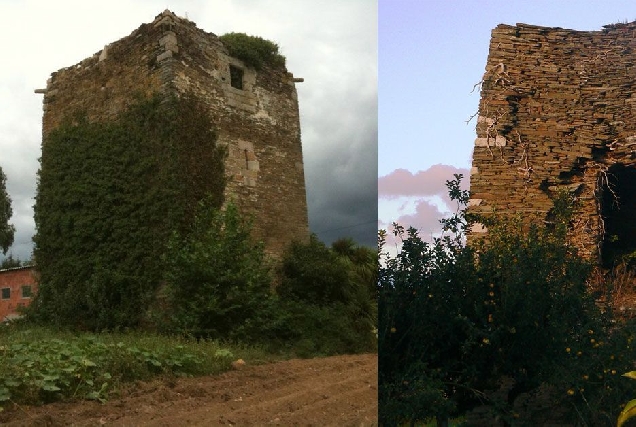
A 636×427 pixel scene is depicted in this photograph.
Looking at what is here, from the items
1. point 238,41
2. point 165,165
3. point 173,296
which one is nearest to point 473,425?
point 173,296

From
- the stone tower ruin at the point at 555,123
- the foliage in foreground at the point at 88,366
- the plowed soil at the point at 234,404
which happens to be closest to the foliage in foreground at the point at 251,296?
the foliage in foreground at the point at 88,366

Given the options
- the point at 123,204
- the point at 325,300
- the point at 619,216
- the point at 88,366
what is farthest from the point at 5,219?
the point at 619,216

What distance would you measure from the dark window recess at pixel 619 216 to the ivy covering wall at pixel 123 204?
5.47 m

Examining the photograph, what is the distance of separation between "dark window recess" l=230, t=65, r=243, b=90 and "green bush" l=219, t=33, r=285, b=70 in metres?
0.22

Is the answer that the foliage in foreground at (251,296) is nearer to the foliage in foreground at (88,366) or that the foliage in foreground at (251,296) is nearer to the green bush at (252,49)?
the foliage in foreground at (88,366)

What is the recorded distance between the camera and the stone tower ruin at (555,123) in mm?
7219

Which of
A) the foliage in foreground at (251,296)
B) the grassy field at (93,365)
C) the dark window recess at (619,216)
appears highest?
the dark window recess at (619,216)

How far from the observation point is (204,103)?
34.5ft

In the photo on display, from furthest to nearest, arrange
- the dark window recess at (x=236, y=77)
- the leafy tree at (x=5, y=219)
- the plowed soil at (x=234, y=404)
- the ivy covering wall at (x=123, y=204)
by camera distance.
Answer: the leafy tree at (x=5, y=219), the dark window recess at (x=236, y=77), the ivy covering wall at (x=123, y=204), the plowed soil at (x=234, y=404)

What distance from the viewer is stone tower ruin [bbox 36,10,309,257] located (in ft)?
34.1

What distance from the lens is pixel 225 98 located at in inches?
432

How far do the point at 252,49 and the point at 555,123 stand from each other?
5946mm

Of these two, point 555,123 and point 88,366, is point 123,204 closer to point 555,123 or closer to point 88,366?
point 88,366

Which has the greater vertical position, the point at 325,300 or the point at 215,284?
the point at 215,284
